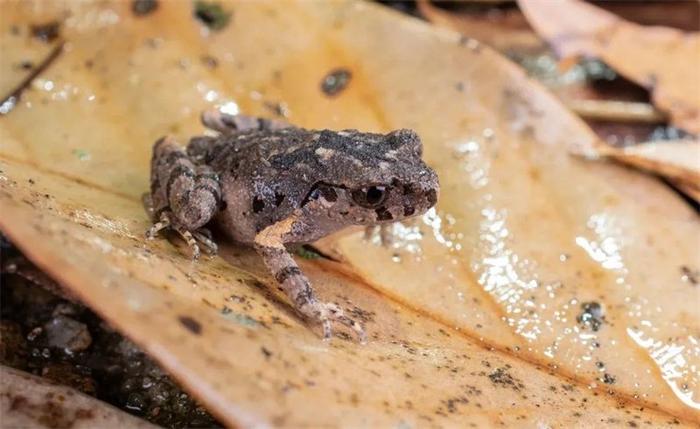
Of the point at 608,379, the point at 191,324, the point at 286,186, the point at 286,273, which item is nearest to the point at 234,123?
the point at 286,186

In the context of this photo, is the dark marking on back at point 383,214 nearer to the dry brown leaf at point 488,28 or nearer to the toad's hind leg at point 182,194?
the toad's hind leg at point 182,194

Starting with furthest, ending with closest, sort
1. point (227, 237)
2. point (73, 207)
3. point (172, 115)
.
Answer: point (172, 115)
point (227, 237)
point (73, 207)

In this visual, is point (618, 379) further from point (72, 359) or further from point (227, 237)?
point (72, 359)

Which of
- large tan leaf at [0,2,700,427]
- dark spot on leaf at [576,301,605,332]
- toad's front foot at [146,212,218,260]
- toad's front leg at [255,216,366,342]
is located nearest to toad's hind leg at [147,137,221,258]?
toad's front foot at [146,212,218,260]

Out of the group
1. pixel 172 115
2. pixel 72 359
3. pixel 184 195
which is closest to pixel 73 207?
pixel 184 195

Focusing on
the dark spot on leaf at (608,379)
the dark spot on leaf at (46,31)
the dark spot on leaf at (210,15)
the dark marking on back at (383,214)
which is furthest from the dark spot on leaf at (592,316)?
the dark spot on leaf at (46,31)

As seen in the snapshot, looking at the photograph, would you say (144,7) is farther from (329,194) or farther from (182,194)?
(329,194)
